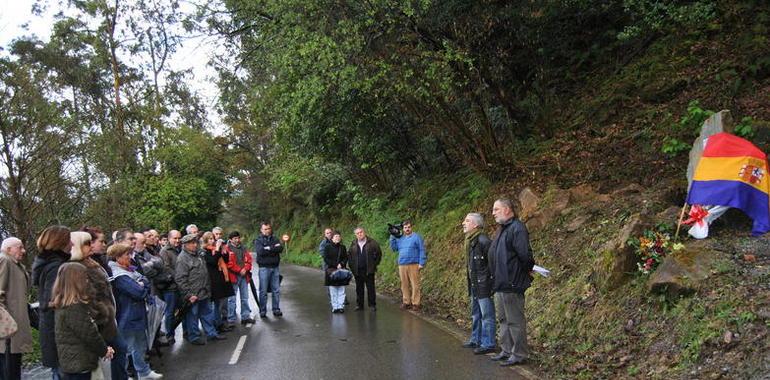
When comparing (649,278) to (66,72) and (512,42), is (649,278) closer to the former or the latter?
(512,42)

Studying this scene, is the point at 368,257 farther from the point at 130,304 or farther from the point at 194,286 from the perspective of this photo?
the point at 130,304

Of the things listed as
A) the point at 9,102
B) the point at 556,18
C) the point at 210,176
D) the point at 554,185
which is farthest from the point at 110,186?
the point at 210,176

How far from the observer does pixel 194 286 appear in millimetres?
8977

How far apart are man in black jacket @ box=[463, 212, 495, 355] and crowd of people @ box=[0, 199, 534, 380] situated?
1 centimetres

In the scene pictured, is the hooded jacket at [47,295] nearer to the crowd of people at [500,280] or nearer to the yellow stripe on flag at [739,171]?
the crowd of people at [500,280]

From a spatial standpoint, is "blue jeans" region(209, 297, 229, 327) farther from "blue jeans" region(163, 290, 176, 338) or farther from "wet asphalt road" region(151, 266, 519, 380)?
"blue jeans" region(163, 290, 176, 338)

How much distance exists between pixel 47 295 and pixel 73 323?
0.82 metres

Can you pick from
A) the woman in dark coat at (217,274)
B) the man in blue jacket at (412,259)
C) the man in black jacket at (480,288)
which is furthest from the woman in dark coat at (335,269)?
the man in black jacket at (480,288)

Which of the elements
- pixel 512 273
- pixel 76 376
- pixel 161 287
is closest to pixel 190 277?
pixel 161 287

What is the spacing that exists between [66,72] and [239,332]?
22.2 meters

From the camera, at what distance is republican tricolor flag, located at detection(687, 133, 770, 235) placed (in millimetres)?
6707

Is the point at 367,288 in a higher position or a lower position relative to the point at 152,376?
higher

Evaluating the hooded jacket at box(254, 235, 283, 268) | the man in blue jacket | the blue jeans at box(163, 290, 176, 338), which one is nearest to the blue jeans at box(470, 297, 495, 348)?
the man in blue jacket

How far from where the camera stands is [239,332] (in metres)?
10.2
